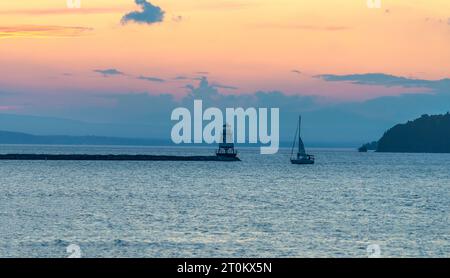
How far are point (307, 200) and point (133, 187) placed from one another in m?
31.6

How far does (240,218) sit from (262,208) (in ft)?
34.4

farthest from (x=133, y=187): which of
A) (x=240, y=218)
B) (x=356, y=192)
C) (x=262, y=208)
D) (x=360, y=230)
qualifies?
(x=360, y=230)

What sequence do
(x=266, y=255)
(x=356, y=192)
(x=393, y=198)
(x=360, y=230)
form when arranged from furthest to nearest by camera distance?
(x=356, y=192) → (x=393, y=198) → (x=360, y=230) → (x=266, y=255)

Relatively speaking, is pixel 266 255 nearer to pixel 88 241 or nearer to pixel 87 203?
pixel 88 241

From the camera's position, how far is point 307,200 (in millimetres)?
84438

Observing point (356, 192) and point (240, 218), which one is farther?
point (356, 192)

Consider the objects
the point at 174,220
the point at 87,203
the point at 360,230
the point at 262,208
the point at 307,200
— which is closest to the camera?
the point at 360,230

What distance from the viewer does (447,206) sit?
7931cm
